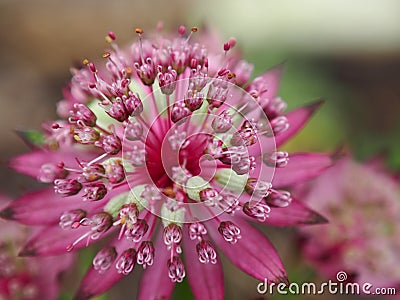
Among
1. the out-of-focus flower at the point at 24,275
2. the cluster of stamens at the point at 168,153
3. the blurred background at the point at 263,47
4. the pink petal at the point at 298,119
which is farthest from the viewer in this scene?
the blurred background at the point at 263,47

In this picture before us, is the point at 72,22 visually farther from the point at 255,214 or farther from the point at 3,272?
the point at 255,214

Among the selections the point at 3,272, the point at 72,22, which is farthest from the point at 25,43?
the point at 3,272

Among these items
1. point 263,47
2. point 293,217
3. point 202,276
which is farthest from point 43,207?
point 263,47

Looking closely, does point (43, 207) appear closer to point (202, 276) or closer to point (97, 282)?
point (97, 282)

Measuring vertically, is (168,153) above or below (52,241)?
above

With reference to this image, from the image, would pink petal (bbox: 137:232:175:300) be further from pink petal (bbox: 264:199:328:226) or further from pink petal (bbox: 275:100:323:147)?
pink petal (bbox: 275:100:323:147)

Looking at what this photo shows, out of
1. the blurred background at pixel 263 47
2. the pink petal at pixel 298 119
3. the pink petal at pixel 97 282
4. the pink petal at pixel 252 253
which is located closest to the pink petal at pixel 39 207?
the pink petal at pixel 97 282

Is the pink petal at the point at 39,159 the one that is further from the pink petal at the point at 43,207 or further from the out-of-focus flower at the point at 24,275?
the out-of-focus flower at the point at 24,275
